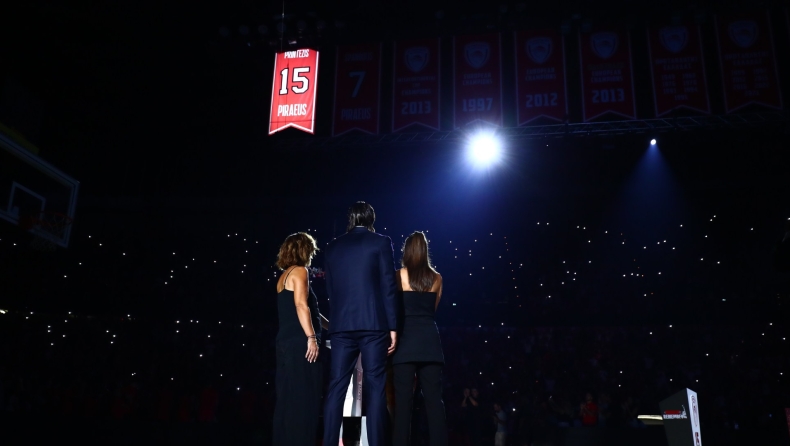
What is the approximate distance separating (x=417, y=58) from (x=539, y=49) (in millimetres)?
1798

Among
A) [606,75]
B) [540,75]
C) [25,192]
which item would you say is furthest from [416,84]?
[25,192]

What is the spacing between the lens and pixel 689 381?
458 inches

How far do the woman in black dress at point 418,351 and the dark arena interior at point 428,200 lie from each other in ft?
13.6

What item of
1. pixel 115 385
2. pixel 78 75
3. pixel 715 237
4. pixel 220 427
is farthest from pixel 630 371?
pixel 78 75

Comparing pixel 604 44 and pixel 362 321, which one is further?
pixel 604 44

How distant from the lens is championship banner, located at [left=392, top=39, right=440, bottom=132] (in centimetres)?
873

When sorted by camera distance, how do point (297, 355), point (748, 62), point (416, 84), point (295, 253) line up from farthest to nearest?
1. point (416, 84)
2. point (748, 62)
3. point (295, 253)
4. point (297, 355)

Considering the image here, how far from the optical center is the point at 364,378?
292cm

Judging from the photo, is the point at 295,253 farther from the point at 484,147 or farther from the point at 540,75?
the point at 540,75

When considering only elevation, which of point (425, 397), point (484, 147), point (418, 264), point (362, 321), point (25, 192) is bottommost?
point (425, 397)

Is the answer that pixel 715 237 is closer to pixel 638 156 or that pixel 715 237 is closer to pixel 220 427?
pixel 638 156

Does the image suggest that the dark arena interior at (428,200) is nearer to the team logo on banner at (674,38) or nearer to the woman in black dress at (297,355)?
the team logo on banner at (674,38)

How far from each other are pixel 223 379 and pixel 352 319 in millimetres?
10595

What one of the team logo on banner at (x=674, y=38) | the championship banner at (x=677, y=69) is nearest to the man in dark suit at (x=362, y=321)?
the championship banner at (x=677, y=69)
